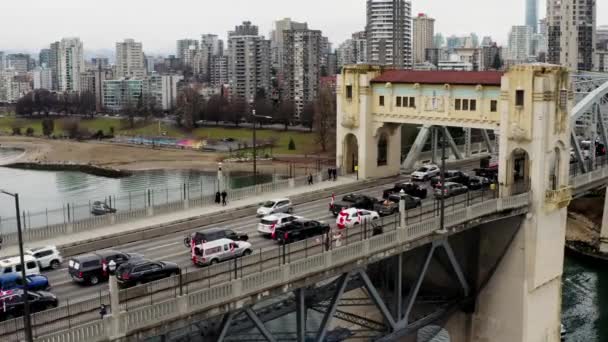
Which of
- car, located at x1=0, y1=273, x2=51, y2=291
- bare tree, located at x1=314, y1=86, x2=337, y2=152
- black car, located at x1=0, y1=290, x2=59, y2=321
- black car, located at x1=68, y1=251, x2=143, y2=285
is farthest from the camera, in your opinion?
bare tree, located at x1=314, y1=86, x2=337, y2=152

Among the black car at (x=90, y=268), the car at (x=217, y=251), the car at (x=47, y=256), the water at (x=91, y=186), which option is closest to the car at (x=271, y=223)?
the car at (x=217, y=251)

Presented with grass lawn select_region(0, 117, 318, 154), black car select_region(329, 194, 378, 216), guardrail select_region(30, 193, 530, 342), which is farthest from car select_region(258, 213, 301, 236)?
grass lawn select_region(0, 117, 318, 154)

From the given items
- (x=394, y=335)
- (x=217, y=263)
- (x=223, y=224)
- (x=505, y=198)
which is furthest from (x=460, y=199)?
(x=217, y=263)

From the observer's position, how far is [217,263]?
2614 cm

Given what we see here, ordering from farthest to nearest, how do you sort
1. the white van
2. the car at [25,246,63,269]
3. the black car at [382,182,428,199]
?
the black car at [382,182,428,199] < the car at [25,246,63,269] < the white van

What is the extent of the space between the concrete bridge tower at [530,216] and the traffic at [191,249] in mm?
3631

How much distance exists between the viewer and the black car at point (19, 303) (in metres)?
20.7

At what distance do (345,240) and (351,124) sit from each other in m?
18.2

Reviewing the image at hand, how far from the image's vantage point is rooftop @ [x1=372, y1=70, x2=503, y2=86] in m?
41.6

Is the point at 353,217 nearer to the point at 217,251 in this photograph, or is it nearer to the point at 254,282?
the point at 217,251

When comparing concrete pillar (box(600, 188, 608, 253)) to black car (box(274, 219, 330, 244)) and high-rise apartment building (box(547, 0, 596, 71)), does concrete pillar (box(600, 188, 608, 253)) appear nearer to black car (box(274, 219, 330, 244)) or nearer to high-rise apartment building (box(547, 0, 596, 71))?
black car (box(274, 219, 330, 244))

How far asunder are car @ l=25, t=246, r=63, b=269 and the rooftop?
23.7 m

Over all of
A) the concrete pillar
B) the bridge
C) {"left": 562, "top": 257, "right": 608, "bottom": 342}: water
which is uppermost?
the bridge

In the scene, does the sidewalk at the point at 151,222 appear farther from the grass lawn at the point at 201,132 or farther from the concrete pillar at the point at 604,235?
the grass lawn at the point at 201,132
